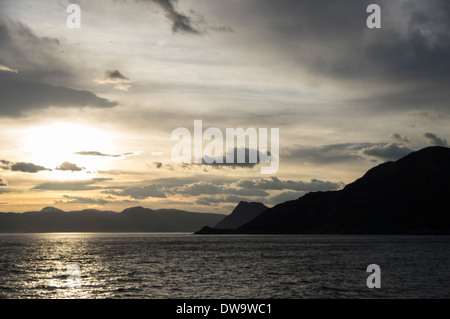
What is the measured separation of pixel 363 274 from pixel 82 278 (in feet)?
153

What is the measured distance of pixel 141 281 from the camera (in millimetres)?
67938
